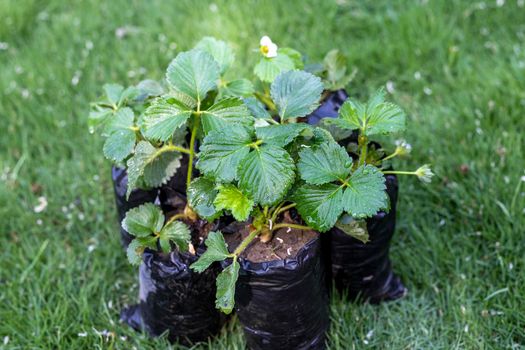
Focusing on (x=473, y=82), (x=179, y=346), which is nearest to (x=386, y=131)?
(x=179, y=346)

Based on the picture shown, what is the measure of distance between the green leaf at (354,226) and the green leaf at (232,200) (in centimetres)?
29

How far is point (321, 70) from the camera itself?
6.85 ft

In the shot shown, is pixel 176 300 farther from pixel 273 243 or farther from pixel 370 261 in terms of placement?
pixel 370 261

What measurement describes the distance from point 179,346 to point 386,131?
0.98 meters

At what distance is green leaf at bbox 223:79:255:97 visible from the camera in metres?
1.88

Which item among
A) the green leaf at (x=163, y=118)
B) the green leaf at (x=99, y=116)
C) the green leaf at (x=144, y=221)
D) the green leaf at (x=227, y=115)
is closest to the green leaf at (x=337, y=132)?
the green leaf at (x=227, y=115)

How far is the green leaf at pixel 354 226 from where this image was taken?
172 cm

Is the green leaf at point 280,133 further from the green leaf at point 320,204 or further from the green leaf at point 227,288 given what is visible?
the green leaf at point 227,288

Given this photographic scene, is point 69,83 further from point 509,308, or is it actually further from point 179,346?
point 509,308

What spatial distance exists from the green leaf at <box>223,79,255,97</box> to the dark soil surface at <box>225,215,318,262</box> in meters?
0.38

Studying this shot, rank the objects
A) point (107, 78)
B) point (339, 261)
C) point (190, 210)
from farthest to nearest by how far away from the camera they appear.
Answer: point (107, 78) < point (339, 261) < point (190, 210)

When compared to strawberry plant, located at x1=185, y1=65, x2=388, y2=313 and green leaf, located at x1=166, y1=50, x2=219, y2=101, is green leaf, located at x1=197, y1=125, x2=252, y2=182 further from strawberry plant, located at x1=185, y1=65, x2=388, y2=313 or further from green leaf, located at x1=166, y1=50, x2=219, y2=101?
green leaf, located at x1=166, y1=50, x2=219, y2=101

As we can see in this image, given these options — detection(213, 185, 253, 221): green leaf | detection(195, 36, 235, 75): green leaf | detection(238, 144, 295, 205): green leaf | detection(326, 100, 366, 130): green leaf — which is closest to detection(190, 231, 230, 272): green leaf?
detection(213, 185, 253, 221): green leaf

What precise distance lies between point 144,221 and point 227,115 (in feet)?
1.34
